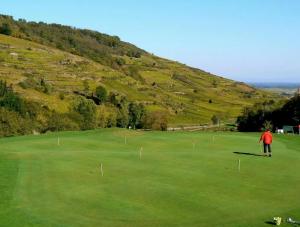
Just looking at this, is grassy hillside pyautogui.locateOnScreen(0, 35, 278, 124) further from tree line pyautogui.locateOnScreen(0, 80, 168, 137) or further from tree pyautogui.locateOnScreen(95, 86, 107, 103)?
tree line pyautogui.locateOnScreen(0, 80, 168, 137)

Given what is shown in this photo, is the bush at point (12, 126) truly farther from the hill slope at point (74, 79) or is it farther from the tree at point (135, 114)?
the tree at point (135, 114)

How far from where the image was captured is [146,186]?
1780 centimetres

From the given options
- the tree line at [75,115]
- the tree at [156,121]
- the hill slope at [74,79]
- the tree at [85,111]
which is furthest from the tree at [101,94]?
the tree at [156,121]

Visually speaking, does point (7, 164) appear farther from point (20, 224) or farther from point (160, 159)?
point (20, 224)

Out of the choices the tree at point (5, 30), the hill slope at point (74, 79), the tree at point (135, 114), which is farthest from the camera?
the tree at point (5, 30)

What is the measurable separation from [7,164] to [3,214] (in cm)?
773

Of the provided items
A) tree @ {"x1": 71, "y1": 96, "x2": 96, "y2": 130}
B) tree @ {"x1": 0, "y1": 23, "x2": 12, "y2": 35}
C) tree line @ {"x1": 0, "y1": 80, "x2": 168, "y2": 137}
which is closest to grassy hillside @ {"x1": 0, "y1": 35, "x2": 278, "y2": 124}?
tree @ {"x1": 71, "y1": 96, "x2": 96, "y2": 130}

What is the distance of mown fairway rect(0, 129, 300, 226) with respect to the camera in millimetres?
14297

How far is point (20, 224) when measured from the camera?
44.0 ft

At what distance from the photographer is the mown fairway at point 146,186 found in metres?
14.3

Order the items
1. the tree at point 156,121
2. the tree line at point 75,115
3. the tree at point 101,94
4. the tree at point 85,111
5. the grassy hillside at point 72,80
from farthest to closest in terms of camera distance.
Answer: the tree at point 101,94, the grassy hillside at point 72,80, the tree at point 156,121, the tree at point 85,111, the tree line at point 75,115

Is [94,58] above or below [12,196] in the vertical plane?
above

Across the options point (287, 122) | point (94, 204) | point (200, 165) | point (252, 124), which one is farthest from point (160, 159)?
point (252, 124)

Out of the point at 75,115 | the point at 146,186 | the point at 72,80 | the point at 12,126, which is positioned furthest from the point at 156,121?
the point at 146,186
